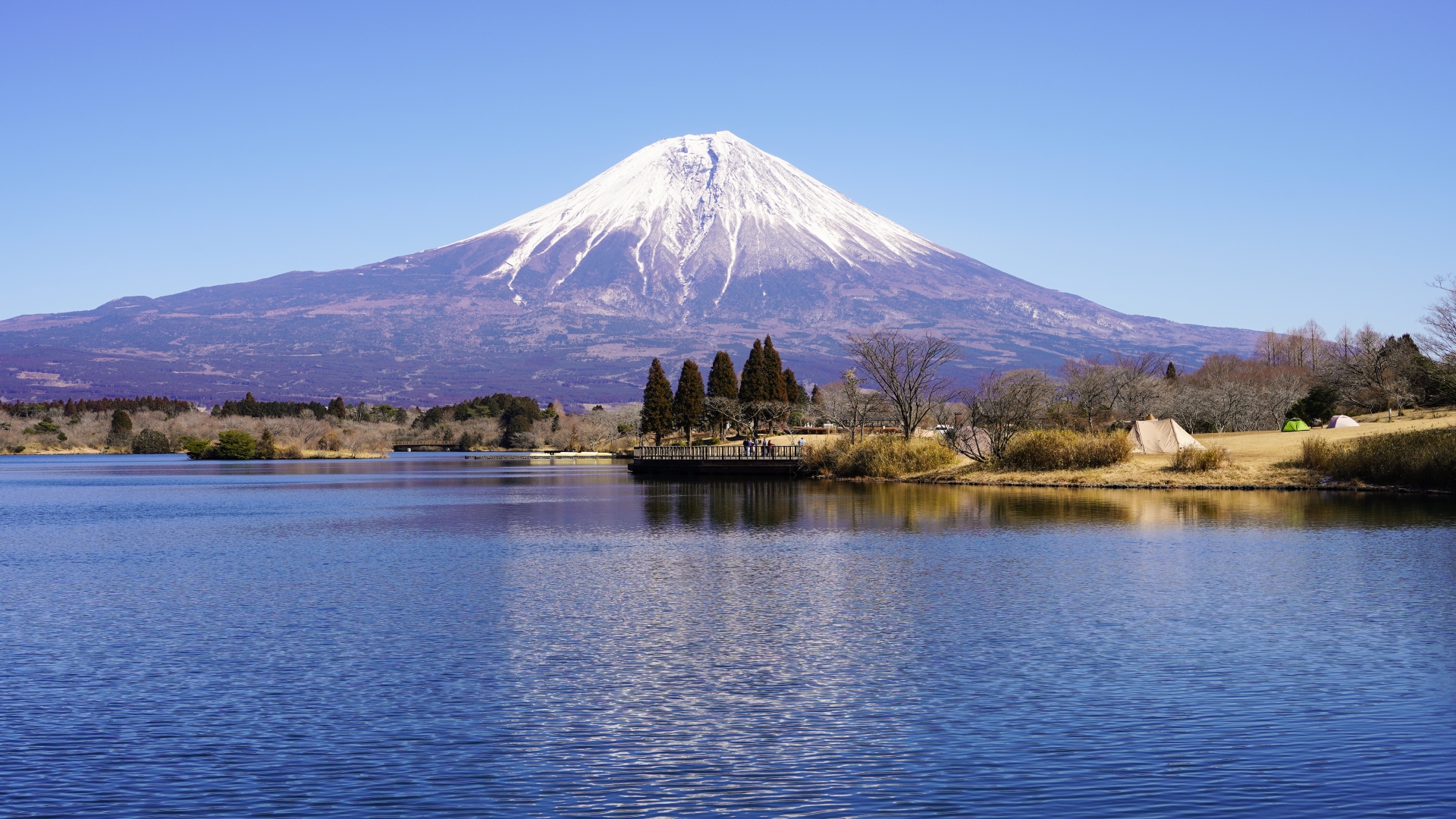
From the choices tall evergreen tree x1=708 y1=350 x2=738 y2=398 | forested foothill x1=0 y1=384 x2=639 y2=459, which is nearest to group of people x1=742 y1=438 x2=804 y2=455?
tall evergreen tree x1=708 y1=350 x2=738 y2=398

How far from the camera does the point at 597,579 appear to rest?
23.4 metres

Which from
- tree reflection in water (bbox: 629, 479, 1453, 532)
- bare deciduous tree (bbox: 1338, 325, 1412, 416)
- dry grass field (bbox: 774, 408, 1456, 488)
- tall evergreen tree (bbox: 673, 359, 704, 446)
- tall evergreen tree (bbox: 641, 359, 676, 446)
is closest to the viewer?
tree reflection in water (bbox: 629, 479, 1453, 532)

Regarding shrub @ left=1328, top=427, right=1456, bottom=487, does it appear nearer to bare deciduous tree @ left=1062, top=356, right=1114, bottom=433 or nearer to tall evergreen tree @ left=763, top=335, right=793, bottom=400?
bare deciduous tree @ left=1062, top=356, right=1114, bottom=433

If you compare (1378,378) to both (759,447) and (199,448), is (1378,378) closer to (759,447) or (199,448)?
(759,447)

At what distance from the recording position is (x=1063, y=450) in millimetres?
55781

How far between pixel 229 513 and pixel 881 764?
39.0 meters

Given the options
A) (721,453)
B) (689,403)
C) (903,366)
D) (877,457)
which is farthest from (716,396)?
(877,457)

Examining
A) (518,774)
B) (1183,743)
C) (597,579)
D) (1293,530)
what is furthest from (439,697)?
(1293,530)

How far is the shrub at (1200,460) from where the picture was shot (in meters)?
51.7

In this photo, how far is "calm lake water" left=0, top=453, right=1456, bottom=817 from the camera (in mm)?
9914

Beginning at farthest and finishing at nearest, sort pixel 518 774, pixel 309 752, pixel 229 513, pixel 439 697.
A: 1. pixel 229 513
2. pixel 439 697
3. pixel 309 752
4. pixel 518 774

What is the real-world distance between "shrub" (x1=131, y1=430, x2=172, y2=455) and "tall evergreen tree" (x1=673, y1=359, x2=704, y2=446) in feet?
290

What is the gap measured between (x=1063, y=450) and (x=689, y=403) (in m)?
45.1

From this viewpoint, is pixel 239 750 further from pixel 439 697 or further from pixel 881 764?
pixel 881 764
